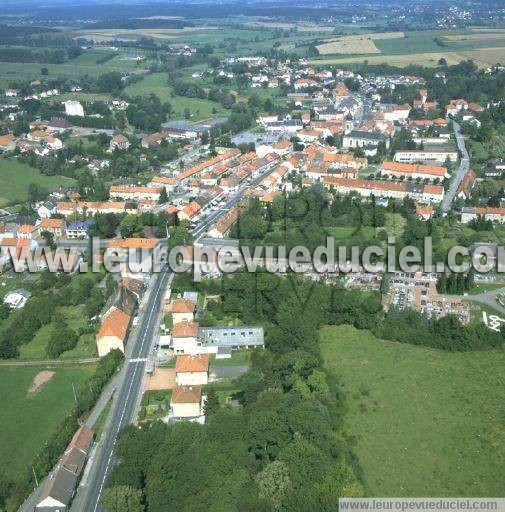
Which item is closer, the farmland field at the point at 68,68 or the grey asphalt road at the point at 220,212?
the grey asphalt road at the point at 220,212

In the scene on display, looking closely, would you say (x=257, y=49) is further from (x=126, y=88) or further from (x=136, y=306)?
(x=136, y=306)

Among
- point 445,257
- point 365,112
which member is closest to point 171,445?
point 445,257

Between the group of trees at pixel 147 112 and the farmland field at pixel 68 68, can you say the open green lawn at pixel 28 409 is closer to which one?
the group of trees at pixel 147 112

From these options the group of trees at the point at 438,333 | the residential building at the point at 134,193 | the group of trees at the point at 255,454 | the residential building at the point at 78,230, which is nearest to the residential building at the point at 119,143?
the residential building at the point at 134,193

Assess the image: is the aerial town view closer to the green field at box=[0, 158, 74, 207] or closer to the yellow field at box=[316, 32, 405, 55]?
the green field at box=[0, 158, 74, 207]

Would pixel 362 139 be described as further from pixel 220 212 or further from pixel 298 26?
pixel 298 26

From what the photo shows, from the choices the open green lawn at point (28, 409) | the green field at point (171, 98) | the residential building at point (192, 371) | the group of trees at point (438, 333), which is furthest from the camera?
the green field at point (171, 98)

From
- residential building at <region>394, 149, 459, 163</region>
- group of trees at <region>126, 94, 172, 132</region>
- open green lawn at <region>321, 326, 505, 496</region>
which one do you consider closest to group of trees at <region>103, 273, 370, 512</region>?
open green lawn at <region>321, 326, 505, 496</region>

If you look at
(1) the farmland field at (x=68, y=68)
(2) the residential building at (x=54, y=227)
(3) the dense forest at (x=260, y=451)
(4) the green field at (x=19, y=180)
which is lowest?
(4) the green field at (x=19, y=180)
